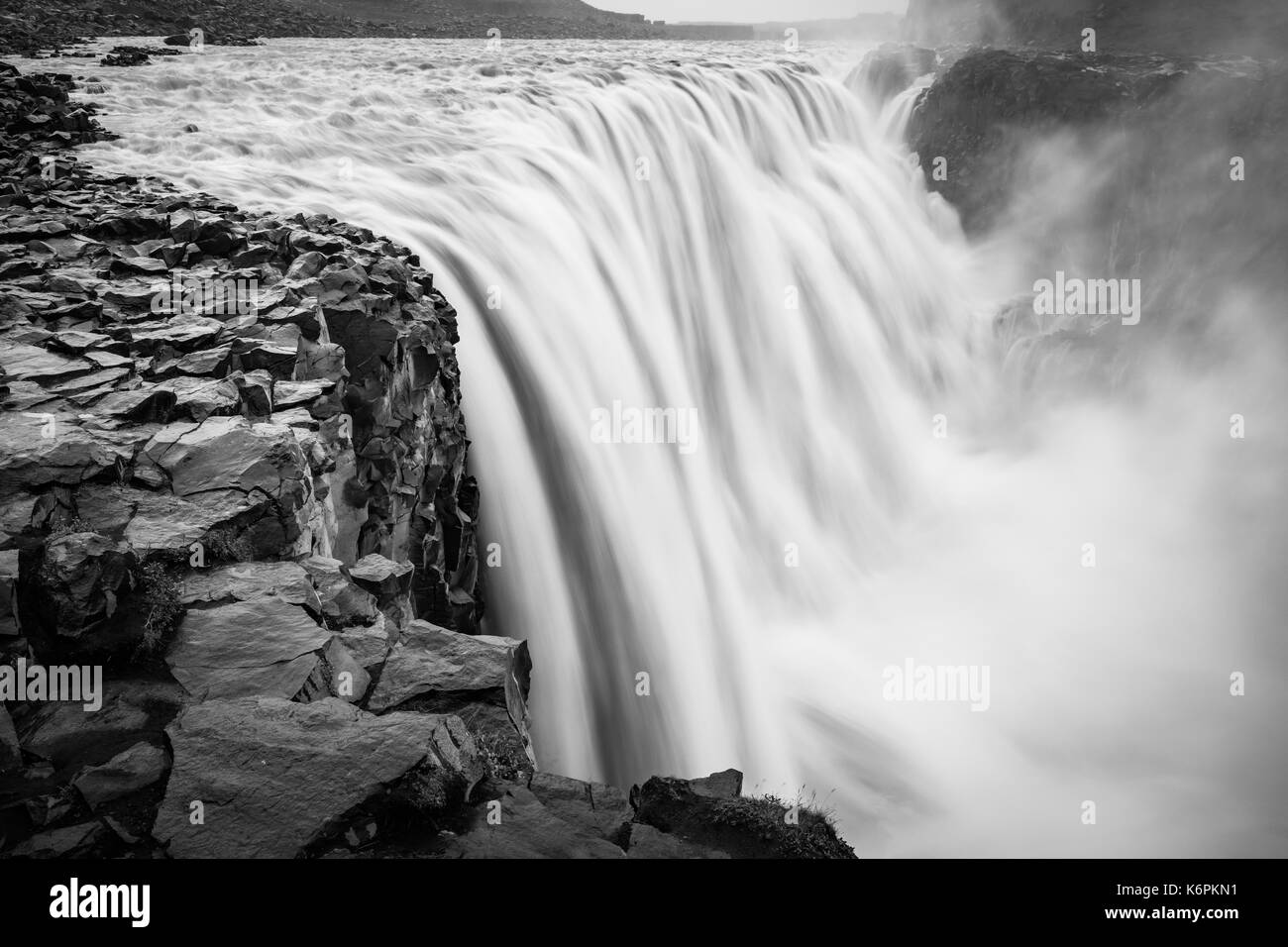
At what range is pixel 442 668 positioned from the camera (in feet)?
20.0

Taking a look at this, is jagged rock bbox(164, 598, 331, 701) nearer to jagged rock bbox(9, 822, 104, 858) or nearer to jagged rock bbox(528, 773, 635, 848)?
jagged rock bbox(9, 822, 104, 858)

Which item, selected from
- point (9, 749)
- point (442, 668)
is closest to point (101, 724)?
point (9, 749)

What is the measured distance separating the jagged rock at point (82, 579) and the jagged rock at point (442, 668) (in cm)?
179

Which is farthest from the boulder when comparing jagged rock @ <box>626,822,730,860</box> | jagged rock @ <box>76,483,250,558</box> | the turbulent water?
the turbulent water

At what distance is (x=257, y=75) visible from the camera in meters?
22.1

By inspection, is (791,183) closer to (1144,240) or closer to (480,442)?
(1144,240)

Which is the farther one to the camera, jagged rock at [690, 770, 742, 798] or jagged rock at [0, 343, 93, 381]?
jagged rock at [0, 343, 93, 381]

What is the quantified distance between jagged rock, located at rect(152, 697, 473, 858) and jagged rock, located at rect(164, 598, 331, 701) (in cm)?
16

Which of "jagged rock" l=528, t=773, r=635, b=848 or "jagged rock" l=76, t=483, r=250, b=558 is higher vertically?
"jagged rock" l=76, t=483, r=250, b=558

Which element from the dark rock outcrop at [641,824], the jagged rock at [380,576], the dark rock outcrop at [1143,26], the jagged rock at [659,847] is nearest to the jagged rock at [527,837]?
the dark rock outcrop at [641,824]

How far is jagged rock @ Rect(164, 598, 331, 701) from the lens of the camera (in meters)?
5.35

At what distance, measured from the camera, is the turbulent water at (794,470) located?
11117 mm

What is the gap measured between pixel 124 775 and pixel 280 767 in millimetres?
843

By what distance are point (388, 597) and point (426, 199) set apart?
30.0ft
